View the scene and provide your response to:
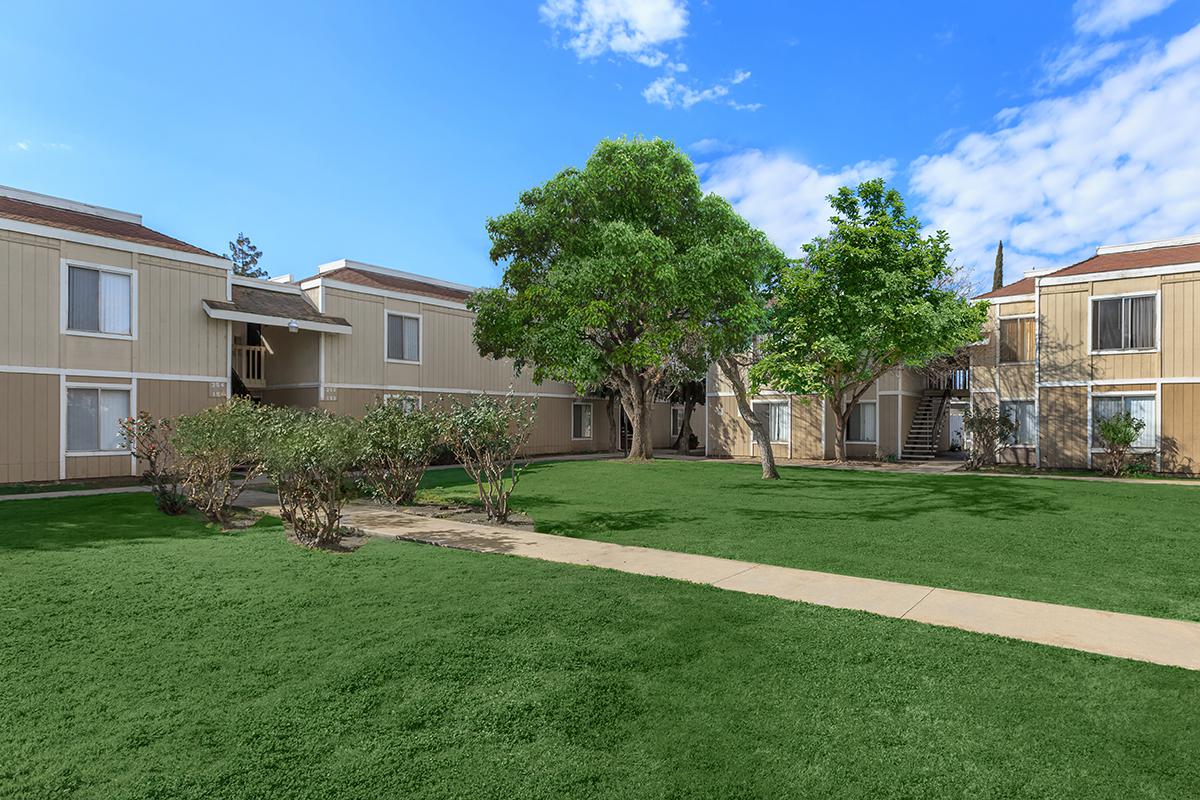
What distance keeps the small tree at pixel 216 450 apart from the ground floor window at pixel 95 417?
7870 mm

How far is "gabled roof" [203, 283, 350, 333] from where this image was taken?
59.4ft

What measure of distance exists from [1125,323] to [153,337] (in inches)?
1072

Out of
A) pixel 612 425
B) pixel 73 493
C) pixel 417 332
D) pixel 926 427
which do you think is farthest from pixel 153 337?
pixel 926 427

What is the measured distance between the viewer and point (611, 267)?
1741cm

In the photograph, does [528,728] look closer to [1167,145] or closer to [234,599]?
[234,599]

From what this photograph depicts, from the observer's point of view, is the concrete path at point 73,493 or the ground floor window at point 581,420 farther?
the ground floor window at point 581,420

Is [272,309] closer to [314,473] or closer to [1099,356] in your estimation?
[314,473]

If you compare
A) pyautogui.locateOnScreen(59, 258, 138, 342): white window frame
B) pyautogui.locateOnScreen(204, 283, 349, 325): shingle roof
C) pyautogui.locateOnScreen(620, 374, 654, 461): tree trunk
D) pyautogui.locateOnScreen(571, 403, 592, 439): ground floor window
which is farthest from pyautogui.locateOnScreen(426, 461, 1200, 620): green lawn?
pyautogui.locateOnScreen(571, 403, 592, 439): ground floor window

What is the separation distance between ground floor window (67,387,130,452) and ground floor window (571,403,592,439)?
16667 mm

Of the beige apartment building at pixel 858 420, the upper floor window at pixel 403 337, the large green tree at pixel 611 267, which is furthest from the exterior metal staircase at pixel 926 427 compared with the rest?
the upper floor window at pixel 403 337

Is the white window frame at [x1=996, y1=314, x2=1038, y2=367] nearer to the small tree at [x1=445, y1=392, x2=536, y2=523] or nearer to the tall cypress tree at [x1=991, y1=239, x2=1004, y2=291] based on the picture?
the tall cypress tree at [x1=991, y1=239, x2=1004, y2=291]

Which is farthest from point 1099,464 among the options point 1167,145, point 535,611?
point 535,611

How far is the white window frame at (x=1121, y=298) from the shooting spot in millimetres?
19328

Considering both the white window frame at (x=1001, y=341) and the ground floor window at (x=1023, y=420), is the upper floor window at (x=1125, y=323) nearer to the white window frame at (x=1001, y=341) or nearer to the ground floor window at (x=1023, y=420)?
the white window frame at (x=1001, y=341)
